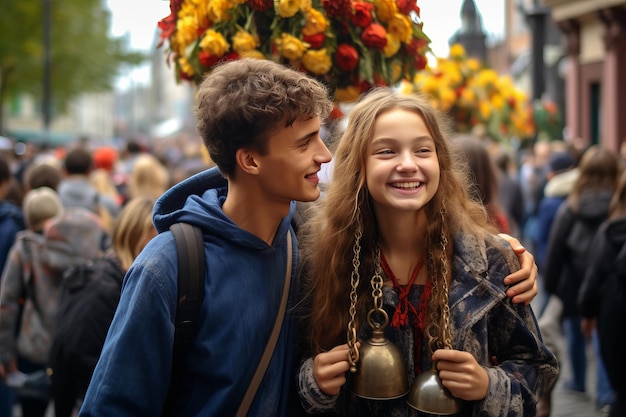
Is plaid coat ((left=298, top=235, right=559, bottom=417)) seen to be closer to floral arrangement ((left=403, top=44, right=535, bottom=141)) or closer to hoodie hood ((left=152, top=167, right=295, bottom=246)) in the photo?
hoodie hood ((left=152, top=167, right=295, bottom=246))

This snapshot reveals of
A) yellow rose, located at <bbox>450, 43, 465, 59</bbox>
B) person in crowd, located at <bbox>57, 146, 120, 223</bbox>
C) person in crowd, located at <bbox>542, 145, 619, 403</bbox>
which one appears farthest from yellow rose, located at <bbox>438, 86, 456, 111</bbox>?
person in crowd, located at <bbox>57, 146, 120, 223</bbox>

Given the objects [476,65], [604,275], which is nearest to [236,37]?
[604,275]

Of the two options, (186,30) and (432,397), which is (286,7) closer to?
(186,30)

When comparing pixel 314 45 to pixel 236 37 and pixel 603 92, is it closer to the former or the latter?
pixel 236 37

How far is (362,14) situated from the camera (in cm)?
366

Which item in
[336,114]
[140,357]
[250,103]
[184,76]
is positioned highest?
[184,76]

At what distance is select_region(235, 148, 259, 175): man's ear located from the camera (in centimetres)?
273

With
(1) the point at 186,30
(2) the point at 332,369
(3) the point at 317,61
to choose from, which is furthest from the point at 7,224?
(2) the point at 332,369

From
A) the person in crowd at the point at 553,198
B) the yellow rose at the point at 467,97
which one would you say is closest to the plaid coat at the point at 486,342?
the person in crowd at the point at 553,198

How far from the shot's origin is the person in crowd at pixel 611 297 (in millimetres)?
5895

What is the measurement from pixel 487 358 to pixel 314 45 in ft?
5.04

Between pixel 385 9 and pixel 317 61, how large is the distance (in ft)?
1.11

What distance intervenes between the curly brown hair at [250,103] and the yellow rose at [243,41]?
0.94 m

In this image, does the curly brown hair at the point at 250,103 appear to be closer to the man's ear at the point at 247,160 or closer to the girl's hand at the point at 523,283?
the man's ear at the point at 247,160
